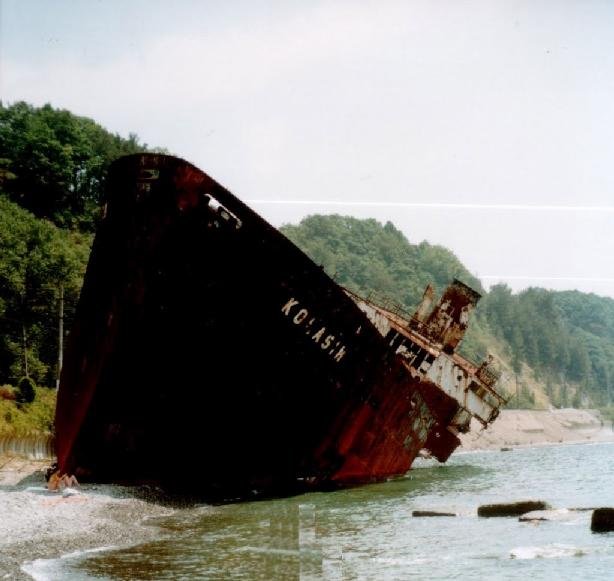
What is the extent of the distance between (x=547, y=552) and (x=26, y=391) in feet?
88.1

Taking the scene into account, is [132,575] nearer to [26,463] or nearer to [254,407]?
[254,407]

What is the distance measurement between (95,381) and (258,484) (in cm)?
421

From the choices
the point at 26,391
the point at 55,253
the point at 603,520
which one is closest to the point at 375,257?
the point at 55,253

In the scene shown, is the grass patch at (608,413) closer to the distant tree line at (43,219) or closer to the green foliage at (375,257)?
the green foliage at (375,257)

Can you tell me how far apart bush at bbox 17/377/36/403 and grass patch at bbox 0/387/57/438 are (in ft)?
0.90

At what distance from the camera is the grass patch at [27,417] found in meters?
27.9

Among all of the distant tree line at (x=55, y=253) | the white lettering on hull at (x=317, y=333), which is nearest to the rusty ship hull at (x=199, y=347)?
the white lettering on hull at (x=317, y=333)

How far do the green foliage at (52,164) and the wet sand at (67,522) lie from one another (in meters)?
42.6

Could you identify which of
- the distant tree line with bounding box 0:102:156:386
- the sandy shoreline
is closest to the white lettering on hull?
the sandy shoreline

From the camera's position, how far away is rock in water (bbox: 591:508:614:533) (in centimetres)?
1220

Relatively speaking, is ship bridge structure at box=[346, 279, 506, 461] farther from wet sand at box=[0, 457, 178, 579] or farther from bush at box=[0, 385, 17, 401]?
bush at box=[0, 385, 17, 401]

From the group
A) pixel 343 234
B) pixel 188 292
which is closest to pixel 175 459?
pixel 188 292

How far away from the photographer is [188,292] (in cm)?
1317

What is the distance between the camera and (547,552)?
408 inches
